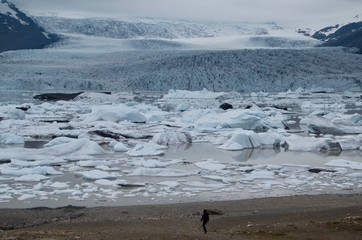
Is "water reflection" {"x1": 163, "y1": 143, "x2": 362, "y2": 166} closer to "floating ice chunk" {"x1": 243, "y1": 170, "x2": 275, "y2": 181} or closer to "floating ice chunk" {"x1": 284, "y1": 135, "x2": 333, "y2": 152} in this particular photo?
"floating ice chunk" {"x1": 284, "y1": 135, "x2": 333, "y2": 152}

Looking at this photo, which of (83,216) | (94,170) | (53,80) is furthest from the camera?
(53,80)

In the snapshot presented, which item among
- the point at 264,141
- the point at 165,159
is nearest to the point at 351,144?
the point at 264,141

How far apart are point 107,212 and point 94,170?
10.5ft

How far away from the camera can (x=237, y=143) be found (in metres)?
14.8

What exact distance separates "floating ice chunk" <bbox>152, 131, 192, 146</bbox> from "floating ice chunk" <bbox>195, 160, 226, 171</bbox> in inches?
134

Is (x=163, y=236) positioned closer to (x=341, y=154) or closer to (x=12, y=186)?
(x=12, y=186)

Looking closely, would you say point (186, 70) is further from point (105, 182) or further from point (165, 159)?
point (105, 182)

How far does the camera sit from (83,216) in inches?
297

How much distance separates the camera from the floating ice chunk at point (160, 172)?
10.8 meters

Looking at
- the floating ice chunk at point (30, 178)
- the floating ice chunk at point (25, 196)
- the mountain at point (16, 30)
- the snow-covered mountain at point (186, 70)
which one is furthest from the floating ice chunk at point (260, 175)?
the mountain at point (16, 30)

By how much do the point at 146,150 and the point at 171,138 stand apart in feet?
6.63

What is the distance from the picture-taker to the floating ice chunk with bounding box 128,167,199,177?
10.8m

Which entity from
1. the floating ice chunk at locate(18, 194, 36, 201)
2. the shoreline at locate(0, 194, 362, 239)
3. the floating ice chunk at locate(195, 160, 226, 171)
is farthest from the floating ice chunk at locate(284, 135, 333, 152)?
the floating ice chunk at locate(18, 194, 36, 201)

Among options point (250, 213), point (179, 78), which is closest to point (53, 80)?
point (179, 78)
